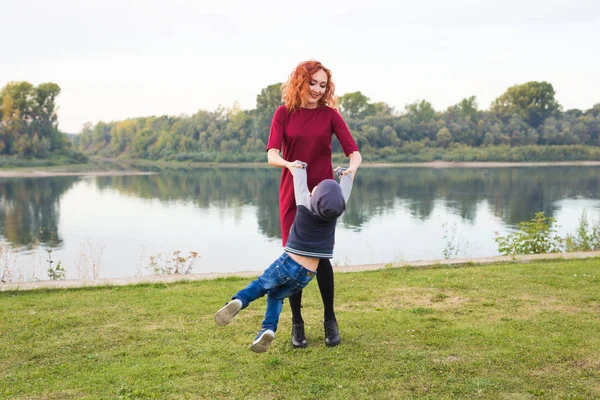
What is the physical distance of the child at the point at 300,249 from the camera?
3258 millimetres

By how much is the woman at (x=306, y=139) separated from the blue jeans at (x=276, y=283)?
318 millimetres

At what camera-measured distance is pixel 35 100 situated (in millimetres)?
59094

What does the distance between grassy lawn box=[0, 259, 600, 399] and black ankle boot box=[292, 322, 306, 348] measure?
57mm

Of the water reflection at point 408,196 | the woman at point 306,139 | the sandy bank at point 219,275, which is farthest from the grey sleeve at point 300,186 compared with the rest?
the water reflection at point 408,196

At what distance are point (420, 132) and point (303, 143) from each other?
71594 mm

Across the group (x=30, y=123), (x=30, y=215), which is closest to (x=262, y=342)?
(x=30, y=215)

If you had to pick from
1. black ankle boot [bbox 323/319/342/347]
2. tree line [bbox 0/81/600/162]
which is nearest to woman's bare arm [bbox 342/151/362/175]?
black ankle boot [bbox 323/319/342/347]

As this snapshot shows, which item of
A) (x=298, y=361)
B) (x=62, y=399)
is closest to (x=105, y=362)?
(x=62, y=399)

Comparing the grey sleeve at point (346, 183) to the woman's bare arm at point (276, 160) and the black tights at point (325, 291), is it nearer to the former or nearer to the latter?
the woman's bare arm at point (276, 160)

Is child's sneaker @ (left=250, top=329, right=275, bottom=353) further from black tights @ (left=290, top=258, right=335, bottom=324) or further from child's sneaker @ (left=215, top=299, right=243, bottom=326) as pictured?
black tights @ (left=290, top=258, right=335, bottom=324)

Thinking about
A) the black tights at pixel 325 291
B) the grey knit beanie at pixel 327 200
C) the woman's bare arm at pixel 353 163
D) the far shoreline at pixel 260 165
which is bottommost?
the far shoreline at pixel 260 165

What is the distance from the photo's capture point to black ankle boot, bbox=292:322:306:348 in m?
3.65

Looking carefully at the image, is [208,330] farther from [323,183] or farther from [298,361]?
[323,183]

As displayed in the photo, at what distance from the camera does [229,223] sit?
1942 centimetres
